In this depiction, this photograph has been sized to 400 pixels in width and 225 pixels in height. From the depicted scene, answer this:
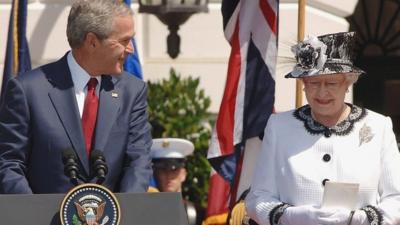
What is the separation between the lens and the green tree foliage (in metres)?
10.4

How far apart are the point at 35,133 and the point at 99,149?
0.27 meters

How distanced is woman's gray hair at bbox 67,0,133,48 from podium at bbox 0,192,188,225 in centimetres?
88

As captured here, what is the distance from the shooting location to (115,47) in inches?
240

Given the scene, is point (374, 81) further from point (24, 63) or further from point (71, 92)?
point (71, 92)

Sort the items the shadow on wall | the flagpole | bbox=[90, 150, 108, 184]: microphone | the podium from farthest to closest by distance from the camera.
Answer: the shadow on wall < the flagpole < bbox=[90, 150, 108, 184]: microphone < the podium

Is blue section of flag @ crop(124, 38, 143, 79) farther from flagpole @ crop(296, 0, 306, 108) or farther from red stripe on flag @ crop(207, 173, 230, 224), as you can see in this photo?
flagpole @ crop(296, 0, 306, 108)

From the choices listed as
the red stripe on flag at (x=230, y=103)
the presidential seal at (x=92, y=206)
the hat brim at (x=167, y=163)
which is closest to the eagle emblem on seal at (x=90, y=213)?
the presidential seal at (x=92, y=206)

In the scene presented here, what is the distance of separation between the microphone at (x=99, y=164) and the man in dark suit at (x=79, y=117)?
0.34ft

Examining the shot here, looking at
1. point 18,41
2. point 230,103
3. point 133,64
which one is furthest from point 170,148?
point 18,41

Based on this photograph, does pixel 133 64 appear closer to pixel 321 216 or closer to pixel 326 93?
pixel 326 93

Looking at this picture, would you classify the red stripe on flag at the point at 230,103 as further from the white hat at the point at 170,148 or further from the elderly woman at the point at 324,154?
the elderly woman at the point at 324,154

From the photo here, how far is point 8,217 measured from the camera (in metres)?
5.36

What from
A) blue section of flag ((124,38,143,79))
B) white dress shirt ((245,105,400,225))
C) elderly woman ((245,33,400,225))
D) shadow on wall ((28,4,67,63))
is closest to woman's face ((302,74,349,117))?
elderly woman ((245,33,400,225))

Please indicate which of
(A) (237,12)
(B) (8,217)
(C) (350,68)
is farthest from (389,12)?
(B) (8,217)
